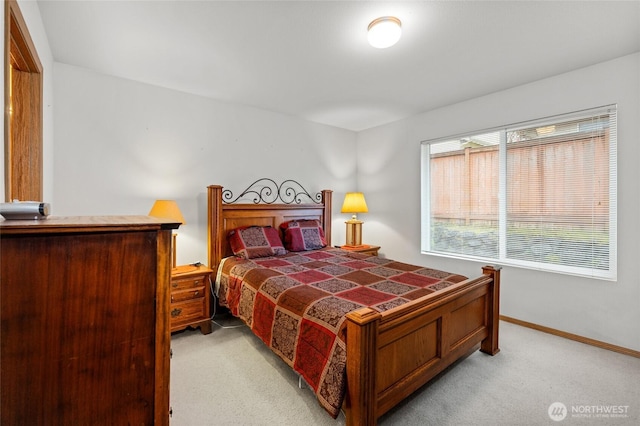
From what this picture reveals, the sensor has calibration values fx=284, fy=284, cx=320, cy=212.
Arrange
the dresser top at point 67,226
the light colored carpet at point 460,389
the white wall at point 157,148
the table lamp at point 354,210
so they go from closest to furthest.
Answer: the dresser top at point 67,226
the light colored carpet at point 460,389
the white wall at point 157,148
the table lamp at point 354,210

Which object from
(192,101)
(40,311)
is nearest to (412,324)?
(40,311)

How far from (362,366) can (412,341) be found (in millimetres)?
479

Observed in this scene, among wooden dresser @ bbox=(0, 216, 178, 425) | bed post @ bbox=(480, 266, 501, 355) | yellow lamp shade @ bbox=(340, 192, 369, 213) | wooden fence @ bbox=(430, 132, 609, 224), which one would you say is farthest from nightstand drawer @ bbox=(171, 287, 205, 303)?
wooden fence @ bbox=(430, 132, 609, 224)

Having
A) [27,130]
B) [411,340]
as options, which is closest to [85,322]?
[411,340]

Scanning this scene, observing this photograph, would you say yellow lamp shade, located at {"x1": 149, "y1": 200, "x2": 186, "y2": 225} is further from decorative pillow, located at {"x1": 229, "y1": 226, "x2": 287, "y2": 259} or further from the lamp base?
the lamp base

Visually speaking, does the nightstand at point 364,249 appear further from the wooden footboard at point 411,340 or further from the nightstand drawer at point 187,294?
the nightstand drawer at point 187,294

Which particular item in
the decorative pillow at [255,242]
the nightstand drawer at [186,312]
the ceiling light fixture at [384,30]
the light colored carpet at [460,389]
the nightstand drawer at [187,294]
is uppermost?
the ceiling light fixture at [384,30]

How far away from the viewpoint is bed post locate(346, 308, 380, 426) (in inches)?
53.9

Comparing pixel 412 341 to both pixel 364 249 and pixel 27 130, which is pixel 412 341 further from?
pixel 27 130

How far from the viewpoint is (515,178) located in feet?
10.3

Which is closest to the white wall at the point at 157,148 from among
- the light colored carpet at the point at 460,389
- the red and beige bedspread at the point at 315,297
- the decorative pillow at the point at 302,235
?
the decorative pillow at the point at 302,235

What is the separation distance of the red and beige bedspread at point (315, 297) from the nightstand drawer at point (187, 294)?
0.21m

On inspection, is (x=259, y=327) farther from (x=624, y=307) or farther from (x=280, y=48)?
(x=624, y=307)

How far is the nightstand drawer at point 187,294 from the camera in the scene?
2.67 m
